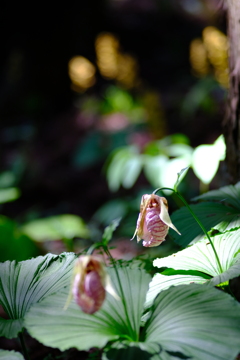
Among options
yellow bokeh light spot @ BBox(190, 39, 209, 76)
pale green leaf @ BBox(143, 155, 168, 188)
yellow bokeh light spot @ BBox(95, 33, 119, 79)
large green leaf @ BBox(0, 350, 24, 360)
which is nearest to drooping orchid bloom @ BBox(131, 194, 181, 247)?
large green leaf @ BBox(0, 350, 24, 360)

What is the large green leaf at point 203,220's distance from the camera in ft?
3.31

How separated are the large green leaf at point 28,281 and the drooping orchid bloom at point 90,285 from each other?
0.22 metres

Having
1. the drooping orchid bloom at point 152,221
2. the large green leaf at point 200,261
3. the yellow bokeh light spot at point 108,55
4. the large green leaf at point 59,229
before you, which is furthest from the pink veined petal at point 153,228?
the yellow bokeh light spot at point 108,55

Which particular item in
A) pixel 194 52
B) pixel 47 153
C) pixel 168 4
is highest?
pixel 168 4

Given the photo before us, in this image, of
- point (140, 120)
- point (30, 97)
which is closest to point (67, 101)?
point (30, 97)

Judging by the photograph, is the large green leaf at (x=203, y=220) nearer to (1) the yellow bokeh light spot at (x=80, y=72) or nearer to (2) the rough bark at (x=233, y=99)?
(2) the rough bark at (x=233, y=99)

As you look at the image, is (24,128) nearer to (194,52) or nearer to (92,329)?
(194,52)

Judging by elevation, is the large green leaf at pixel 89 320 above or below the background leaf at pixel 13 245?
above

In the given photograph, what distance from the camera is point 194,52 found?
480 centimetres

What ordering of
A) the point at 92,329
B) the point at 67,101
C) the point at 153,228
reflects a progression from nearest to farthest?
the point at 92,329 < the point at 153,228 < the point at 67,101

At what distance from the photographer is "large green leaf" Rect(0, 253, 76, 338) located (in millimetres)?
791

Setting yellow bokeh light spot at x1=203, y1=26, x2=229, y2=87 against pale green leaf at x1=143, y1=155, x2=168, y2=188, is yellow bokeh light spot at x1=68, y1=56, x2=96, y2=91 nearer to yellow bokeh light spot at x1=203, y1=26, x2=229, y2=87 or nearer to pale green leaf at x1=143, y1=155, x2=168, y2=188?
yellow bokeh light spot at x1=203, y1=26, x2=229, y2=87

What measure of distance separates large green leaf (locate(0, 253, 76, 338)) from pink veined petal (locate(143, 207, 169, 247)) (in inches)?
7.7

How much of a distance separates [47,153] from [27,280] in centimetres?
452
